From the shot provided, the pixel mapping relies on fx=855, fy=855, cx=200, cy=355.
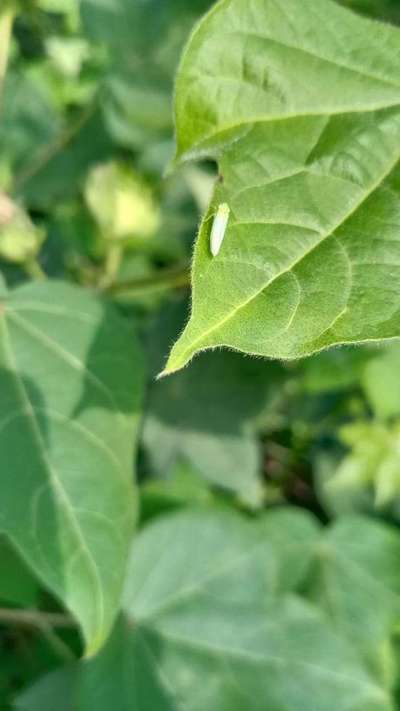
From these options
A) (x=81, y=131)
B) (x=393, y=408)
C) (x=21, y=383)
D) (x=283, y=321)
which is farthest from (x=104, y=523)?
(x=81, y=131)

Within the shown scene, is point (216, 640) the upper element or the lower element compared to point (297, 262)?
lower

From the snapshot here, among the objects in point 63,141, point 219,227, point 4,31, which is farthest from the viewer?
point 63,141

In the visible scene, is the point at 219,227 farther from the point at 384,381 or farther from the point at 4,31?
the point at 384,381

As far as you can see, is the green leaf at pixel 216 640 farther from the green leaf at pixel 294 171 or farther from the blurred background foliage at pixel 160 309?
the green leaf at pixel 294 171

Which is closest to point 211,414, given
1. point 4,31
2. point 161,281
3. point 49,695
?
point 161,281

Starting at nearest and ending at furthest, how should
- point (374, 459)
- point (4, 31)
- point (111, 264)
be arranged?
point (4, 31)
point (111, 264)
point (374, 459)

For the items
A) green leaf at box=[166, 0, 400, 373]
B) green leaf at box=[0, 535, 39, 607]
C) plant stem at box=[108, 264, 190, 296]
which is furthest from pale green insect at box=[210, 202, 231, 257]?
green leaf at box=[0, 535, 39, 607]

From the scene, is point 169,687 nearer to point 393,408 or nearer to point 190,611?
point 190,611
